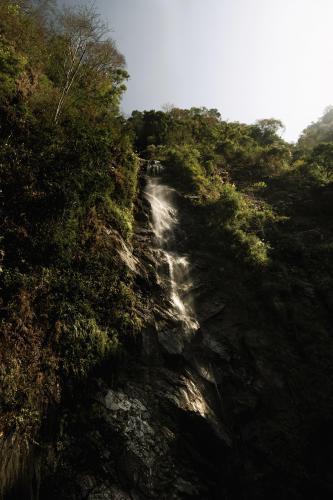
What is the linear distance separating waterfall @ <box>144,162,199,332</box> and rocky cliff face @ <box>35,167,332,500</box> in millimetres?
317

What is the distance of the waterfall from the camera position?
11.1 m

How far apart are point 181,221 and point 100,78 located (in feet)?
33.0

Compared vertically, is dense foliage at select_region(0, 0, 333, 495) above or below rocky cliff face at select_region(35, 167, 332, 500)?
above

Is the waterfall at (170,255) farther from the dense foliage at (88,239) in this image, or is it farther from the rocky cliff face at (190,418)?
the dense foliage at (88,239)

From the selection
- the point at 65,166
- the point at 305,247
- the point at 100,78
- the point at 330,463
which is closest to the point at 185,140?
the point at 100,78

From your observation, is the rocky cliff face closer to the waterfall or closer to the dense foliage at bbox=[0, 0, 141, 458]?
Result: the waterfall

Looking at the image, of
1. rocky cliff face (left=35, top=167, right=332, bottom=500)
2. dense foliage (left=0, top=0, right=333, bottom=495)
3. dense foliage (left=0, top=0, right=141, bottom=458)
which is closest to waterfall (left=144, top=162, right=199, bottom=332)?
rocky cliff face (left=35, top=167, right=332, bottom=500)

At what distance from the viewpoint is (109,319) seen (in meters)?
8.73

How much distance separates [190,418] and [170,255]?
6.49m

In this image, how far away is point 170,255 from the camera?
43.2ft

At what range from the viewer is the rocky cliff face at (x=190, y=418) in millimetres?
6520

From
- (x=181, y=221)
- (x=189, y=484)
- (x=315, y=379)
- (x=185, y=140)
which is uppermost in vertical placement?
(x=185, y=140)

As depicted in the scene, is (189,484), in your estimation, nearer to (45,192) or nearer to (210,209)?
(45,192)

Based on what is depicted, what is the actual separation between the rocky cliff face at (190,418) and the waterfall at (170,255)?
32 centimetres
